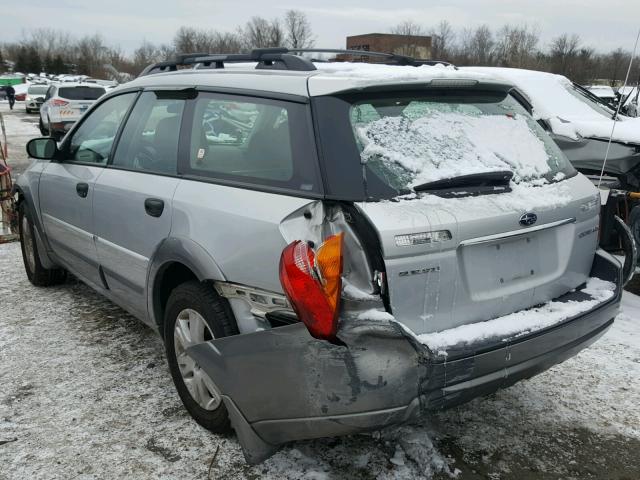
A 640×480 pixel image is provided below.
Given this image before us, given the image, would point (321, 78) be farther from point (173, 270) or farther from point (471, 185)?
point (173, 270)

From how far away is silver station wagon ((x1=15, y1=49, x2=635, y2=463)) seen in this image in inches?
84.8

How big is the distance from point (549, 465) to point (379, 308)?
1.40 meters

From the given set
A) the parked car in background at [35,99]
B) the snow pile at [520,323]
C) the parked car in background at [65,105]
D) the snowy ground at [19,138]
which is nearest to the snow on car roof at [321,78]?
the snow pile at [520,323]

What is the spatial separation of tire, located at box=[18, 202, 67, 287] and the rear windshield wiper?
12.9 ft

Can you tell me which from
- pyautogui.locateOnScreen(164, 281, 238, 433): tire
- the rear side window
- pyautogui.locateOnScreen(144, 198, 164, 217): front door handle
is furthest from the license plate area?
the rear side window

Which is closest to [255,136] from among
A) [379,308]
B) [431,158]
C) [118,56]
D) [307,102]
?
[307,102]

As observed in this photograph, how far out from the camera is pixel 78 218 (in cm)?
405

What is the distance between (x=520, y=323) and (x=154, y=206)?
194cm

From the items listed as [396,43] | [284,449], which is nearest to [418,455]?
[284,449]

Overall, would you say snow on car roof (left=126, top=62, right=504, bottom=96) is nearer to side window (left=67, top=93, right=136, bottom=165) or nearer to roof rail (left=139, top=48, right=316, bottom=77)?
roof rail (left=139, top=48, right=316, bottom=77)

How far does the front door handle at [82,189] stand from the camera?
153 inches

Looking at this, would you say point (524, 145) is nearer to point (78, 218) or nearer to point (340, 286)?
point (340, 286)

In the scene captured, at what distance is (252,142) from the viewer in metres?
2.75

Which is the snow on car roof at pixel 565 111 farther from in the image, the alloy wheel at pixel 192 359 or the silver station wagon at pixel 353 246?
the alloy wheel at pixel 192 359
